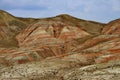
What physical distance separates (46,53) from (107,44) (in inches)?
1001

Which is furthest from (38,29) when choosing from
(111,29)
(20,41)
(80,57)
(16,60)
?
(80,57)

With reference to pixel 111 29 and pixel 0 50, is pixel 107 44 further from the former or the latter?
pixel 111 29

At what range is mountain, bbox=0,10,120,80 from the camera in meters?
59.1

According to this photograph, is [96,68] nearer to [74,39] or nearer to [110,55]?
[110,55]

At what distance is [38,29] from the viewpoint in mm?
139375

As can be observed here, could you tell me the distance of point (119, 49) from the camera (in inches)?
3017

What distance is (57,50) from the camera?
374ft

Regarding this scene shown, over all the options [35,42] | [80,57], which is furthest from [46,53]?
[80,57]

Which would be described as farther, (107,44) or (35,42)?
(35,42)

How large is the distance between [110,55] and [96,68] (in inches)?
545

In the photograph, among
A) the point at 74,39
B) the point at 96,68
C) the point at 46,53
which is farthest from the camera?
the point at 74,39

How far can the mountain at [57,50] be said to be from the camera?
194 feet

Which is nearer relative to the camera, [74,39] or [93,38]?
[93,38]

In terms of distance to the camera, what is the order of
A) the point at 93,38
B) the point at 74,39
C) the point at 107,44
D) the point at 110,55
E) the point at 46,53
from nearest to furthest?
the point at 110,55 → the point at 107,44 → the point at 46,53 → the point at 93,38 → the point at 74,39
